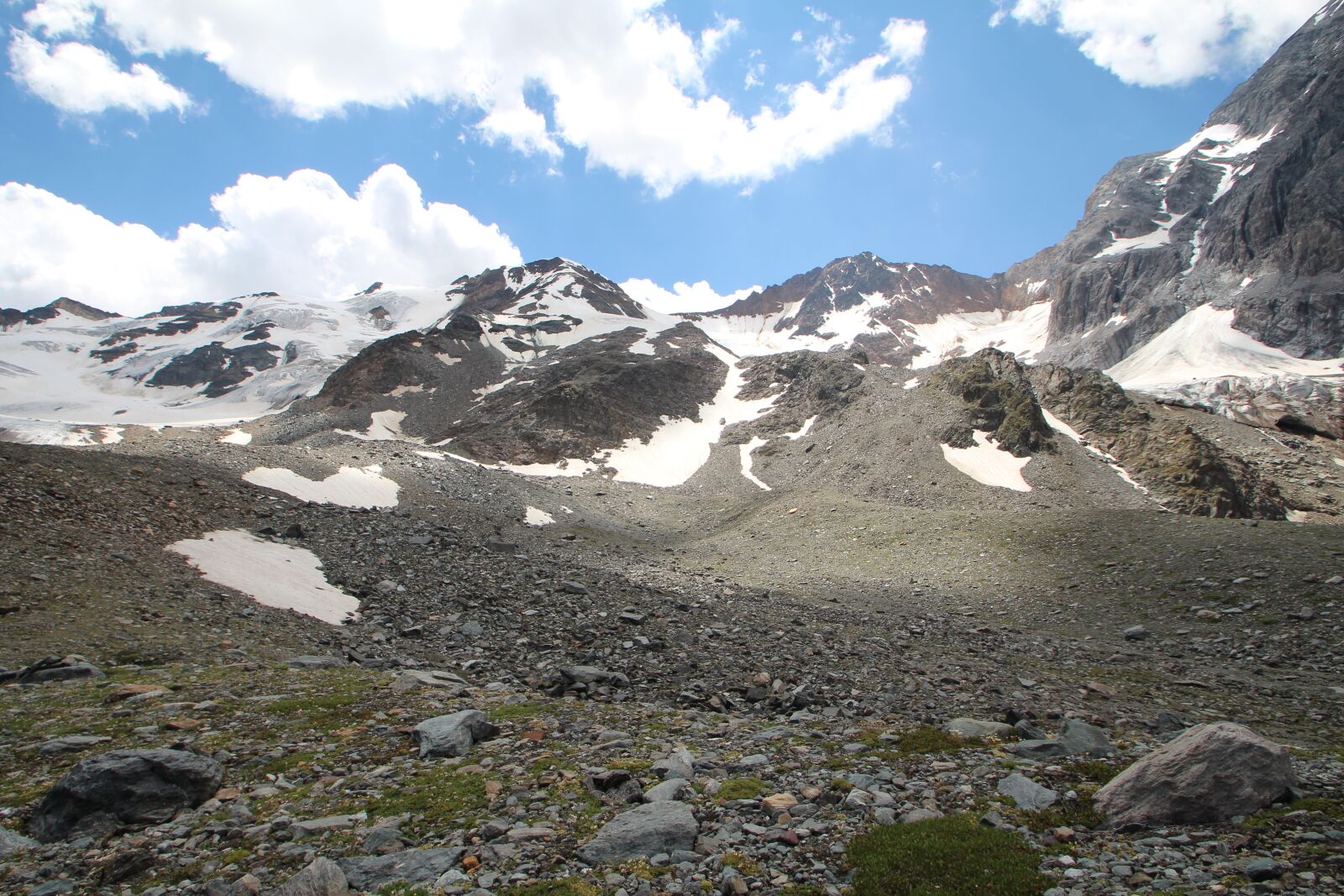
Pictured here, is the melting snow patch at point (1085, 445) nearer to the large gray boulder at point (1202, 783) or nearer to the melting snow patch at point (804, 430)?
the melting snow patch at point (804, 430)

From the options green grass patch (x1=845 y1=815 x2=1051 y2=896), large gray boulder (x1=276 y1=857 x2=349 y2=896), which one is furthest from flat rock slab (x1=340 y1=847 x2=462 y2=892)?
green grass patch (x1=845 y1=815 x2=1051 y2=896)

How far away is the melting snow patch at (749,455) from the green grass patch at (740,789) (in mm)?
63219

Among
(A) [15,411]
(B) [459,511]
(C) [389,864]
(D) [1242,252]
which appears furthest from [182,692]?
(D) [1242,252]

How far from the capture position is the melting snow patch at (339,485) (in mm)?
36781

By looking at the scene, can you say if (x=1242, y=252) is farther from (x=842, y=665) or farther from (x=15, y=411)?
(x=15, y=411)

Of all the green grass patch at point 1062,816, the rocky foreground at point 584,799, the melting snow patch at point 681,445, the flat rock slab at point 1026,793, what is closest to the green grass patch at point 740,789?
the rocky foreground at point 584,799

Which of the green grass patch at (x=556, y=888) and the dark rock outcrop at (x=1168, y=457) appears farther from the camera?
the dark rock outcrop at (x=1168, y=457)

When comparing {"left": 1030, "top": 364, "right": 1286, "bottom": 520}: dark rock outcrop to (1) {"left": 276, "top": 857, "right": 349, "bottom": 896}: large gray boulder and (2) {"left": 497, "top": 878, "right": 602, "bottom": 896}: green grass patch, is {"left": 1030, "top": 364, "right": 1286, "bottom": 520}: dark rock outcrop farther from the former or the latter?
(1) {"left": 276, "top": 857, "right": 349, "bottom": 896}: large gray boulder

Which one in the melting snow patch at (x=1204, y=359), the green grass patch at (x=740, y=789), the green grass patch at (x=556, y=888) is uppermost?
the melting snow patch at (x=1204, y=359)

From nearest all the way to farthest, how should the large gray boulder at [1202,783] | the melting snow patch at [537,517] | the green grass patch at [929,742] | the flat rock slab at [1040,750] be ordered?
the large gray boulder at [1202,783] → the flat rock slab at [1040,750] → the green grass patch at [929,742] → the melting snow patch at [537,517]

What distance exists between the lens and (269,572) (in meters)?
22.5

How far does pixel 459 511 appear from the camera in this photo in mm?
43250

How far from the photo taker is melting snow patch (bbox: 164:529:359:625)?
67.1ft

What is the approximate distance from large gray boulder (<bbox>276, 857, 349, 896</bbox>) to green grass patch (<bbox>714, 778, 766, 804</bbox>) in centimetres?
451
